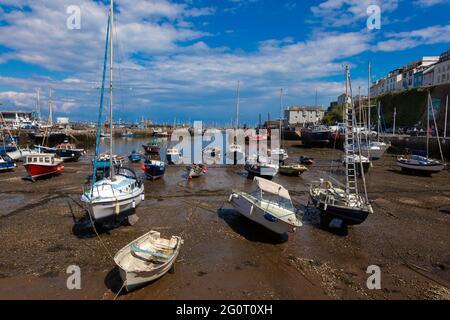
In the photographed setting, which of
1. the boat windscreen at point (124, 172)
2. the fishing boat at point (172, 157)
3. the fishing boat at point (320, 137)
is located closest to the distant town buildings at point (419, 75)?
the fishing boat at point (320, 137)

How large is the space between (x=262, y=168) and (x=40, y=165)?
74.6ft

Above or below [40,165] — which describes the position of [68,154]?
above

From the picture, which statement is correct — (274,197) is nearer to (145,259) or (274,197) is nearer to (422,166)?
(145,259)

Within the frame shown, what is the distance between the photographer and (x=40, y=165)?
29.5m

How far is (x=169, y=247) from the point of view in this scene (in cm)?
1236

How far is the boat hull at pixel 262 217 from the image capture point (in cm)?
1423

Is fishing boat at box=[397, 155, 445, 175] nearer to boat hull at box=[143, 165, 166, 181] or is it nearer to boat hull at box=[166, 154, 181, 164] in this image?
boat hull at box=[143, 165, 166, 181]

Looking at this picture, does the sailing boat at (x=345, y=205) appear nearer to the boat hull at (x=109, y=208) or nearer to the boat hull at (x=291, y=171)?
the boat hull at (x=109, y=208)

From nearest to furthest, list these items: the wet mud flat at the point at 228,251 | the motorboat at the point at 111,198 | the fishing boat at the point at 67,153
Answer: the wet mud flat at the point at 228,251 < the motorboat at the point at 111,198 < the fishing boat at the point at 67,153

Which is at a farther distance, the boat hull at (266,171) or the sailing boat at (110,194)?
the boat hull at (266,171)

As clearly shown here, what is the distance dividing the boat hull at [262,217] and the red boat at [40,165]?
76.7 feet

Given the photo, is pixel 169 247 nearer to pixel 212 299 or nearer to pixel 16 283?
pixel 212 299

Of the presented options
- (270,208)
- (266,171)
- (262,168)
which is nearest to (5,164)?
(262,168)

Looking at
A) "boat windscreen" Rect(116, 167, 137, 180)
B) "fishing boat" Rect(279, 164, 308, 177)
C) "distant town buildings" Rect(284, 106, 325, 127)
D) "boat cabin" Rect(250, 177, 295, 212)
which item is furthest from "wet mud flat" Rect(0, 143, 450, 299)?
"distant town buildings" Rect(284, 106, 325, 127)
